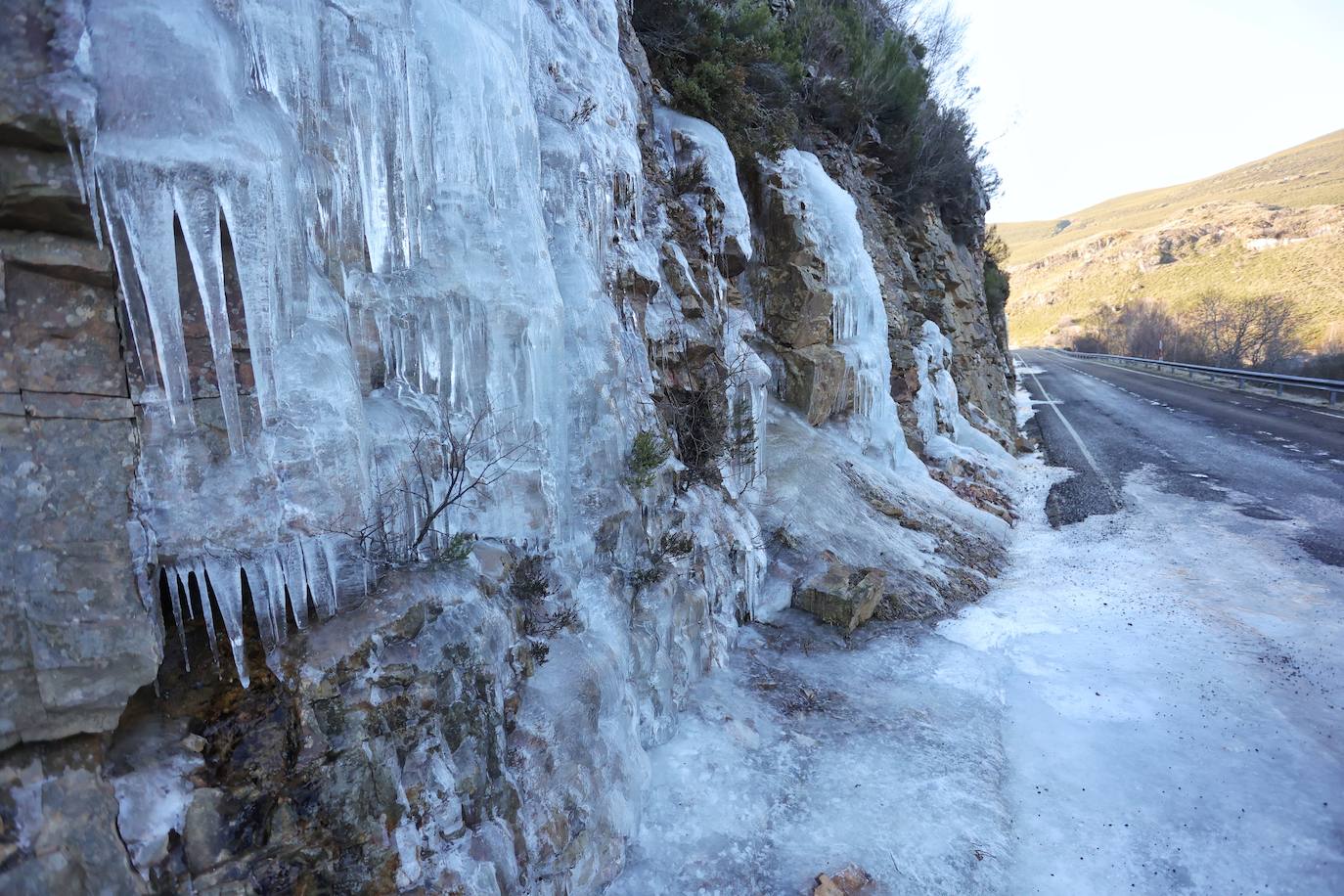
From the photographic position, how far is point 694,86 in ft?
28.4

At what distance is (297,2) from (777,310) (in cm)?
747

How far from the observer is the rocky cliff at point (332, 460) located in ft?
8.59

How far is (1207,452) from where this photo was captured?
45.7ft

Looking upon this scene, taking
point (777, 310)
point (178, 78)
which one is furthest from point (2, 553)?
point (777, 310)

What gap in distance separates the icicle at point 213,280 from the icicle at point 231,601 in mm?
Result: 522

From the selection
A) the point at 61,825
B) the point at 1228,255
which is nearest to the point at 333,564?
the point at 61,825

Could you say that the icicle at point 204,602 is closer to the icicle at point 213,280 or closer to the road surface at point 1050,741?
the icicle at point 213,280

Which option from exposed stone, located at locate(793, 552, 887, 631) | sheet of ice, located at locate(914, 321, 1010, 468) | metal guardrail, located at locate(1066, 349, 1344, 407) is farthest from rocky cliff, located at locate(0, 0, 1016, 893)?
metal guardrail, located at locate(1066, 349, 1344, 407)

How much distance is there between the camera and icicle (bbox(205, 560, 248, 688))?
2943mm

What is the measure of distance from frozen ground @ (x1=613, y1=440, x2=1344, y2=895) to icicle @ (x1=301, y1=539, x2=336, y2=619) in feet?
8.01

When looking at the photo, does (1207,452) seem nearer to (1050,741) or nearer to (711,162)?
(1050,741)

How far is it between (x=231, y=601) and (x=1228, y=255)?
6735cm

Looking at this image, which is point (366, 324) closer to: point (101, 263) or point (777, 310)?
point (101, 263)

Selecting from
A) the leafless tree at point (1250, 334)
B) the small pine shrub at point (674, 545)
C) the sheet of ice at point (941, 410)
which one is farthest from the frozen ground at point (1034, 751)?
the leafless tree at point (1250, 334)
